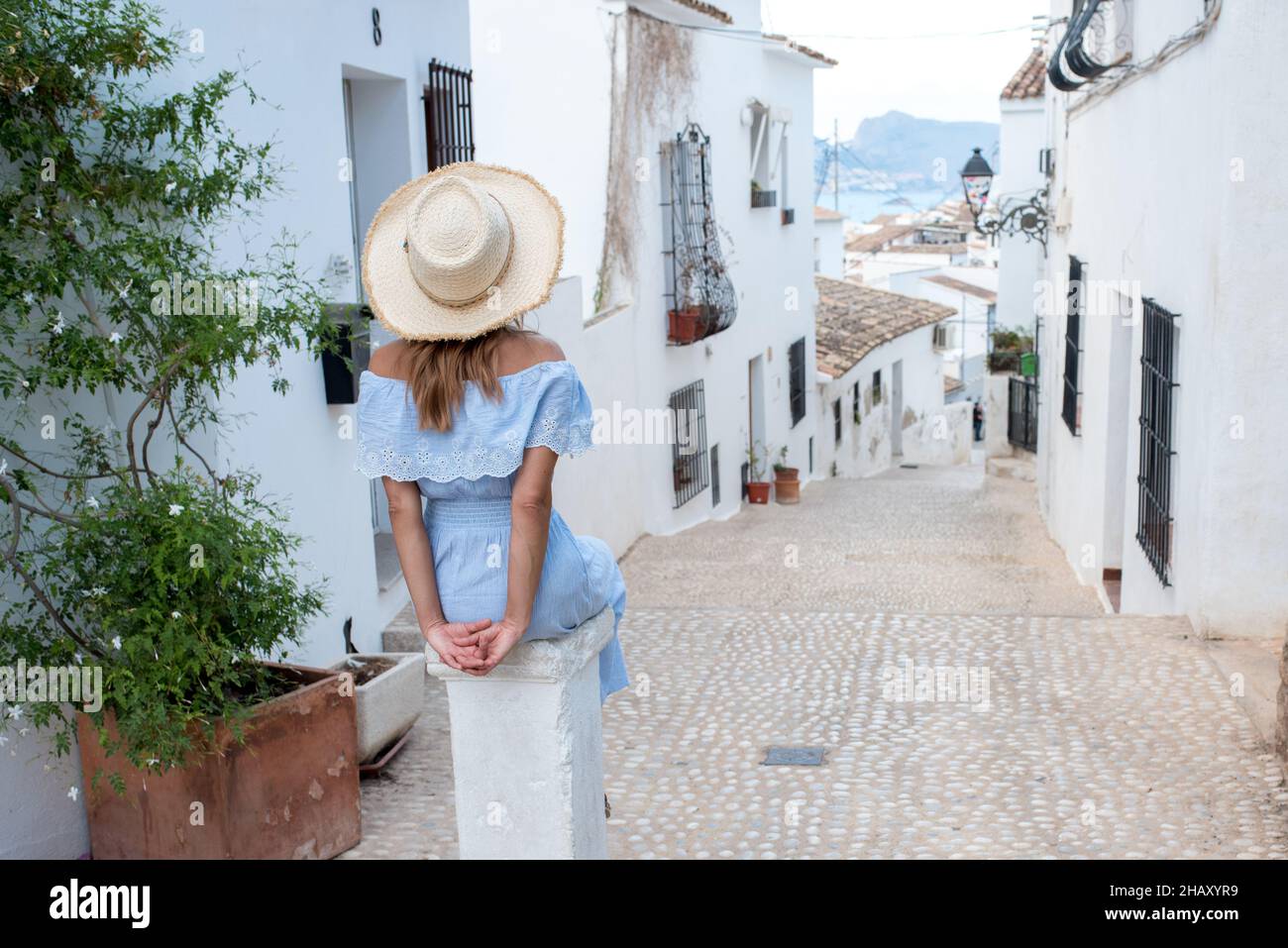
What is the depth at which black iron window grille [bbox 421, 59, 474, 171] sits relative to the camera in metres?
7.69

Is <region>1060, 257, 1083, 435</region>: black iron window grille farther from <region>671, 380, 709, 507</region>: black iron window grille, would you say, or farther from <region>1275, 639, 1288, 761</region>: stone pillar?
<region>1275, 639, 1288, 761</region>: stone pillar

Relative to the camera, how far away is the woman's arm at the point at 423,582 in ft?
9.90

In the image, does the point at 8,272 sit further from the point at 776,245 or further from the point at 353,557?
the point at 776,245

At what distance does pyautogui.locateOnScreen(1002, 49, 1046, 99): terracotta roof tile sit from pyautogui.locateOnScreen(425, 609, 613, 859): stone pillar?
64.4 ft

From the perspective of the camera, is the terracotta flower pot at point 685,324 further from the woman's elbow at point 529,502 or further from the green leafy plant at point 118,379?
the woman's elbow at point 529,502

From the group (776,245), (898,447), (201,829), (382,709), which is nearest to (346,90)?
(382,709)

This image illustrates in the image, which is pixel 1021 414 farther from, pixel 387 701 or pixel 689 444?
pixel 387 701

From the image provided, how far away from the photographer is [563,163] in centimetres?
1160

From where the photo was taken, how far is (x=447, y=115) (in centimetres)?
795

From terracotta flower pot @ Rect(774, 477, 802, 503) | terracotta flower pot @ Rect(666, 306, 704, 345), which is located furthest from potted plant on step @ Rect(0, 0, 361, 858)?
terracotta flower pot @ Rect(774, 477, 802, 503)

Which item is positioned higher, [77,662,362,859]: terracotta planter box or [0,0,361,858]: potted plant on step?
[0,0,361,858]: potted plant on step

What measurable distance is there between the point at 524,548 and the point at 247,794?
1448 millimetres

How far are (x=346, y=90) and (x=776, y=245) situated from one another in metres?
11.0

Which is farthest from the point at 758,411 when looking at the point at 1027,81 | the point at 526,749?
the point at 526,749
